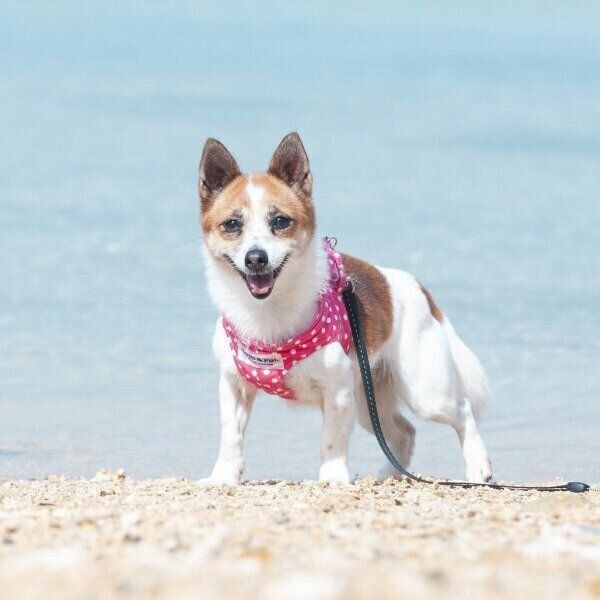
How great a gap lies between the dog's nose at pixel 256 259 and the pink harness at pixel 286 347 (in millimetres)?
382

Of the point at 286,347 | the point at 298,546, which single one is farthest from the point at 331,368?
the point at 298,546

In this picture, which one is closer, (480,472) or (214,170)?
(214,170)

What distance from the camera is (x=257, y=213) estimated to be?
5086mm

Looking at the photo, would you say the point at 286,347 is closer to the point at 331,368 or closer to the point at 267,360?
the point at 267,360

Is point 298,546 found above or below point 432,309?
below

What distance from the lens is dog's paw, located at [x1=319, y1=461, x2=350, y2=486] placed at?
17.0ft

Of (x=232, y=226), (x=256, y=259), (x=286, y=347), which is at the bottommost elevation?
(x=286, y=347)

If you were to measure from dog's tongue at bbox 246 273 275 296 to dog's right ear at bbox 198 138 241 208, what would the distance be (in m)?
0.46

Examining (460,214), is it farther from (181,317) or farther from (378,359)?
(378,359)

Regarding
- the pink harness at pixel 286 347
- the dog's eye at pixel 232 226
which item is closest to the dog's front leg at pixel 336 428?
the pink harness at pixel 286 347

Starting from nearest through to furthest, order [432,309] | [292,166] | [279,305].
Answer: [279,305], [292,166], [432,309]

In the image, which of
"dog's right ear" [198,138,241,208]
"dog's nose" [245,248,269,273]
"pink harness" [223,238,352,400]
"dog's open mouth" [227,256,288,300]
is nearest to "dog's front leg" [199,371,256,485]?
"pink harness" [223,238,352,400]

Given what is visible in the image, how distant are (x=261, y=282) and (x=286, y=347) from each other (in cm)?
32

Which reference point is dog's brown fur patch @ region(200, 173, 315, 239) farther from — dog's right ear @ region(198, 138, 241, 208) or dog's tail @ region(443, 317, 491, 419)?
dog's tail @ region(443, 317, 491, 419)
